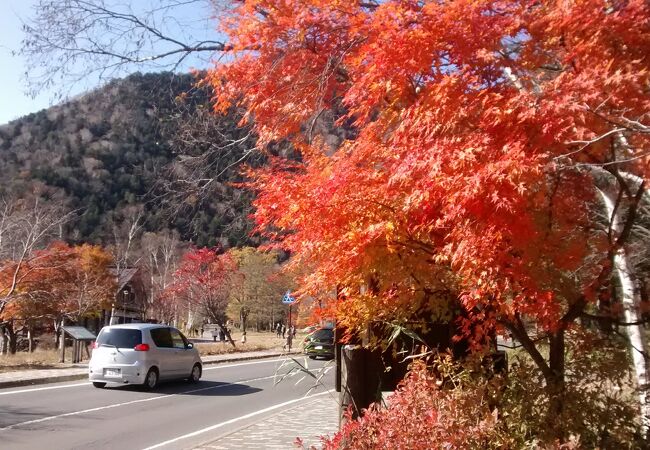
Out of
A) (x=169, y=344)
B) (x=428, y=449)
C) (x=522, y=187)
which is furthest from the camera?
(x=169, y=344)

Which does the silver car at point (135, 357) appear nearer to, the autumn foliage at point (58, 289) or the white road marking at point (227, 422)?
the white road marking at point (227, 422)

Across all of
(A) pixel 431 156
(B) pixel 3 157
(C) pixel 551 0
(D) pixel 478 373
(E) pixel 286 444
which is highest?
(B) pixel 3 157

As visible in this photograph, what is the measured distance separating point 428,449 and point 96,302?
93.8 ft

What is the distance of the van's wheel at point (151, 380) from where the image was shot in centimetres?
1474

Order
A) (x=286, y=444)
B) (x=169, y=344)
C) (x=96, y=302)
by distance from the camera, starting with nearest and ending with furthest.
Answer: (x=286, y=444)
(x=169, y=344)
(x=96, y=302)

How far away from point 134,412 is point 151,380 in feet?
11.7

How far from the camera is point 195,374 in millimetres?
16875

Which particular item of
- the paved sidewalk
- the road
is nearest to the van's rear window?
the road

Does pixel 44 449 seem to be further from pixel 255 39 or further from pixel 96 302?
pixel 96 302

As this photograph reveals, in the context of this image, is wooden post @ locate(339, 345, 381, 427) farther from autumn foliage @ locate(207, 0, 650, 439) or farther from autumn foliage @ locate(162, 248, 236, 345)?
autumn foliage @ locate(162, 248, 236, 345)

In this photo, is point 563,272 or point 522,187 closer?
point 522,187

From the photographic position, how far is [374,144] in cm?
526

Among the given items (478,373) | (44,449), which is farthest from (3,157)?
(478,373)

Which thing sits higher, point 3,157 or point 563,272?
point 3,157
